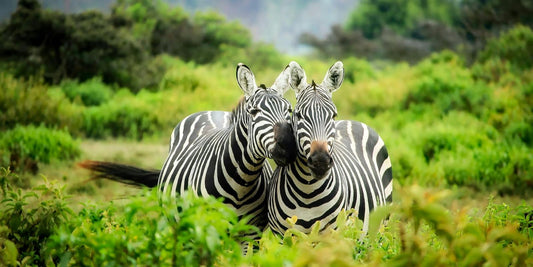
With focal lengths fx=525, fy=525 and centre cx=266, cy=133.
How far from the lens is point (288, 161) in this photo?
3191mm

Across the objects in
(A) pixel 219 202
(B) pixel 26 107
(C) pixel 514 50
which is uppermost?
(C) pixel 514 50

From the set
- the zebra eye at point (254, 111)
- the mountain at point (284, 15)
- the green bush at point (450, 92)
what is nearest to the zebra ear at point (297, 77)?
the zebra eye at point (254, 111)

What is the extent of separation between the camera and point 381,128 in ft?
35.6

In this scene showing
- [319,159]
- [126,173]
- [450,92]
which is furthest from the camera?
[450,92]

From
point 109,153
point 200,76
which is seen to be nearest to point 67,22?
point 200,76

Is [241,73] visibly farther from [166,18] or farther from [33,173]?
[166,18]

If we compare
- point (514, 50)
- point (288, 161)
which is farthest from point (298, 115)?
point (514, 50)

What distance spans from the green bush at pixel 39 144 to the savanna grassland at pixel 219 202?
0.07 ft

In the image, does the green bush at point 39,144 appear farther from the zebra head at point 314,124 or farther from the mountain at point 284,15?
the mountain at point 284,15

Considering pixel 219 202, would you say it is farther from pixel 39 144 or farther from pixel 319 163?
pixel 39 144

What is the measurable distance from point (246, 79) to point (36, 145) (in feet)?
18.1

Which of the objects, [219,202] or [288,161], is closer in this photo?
[219,202]

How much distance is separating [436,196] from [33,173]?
673 cm

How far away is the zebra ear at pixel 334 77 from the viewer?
3.61 meters
